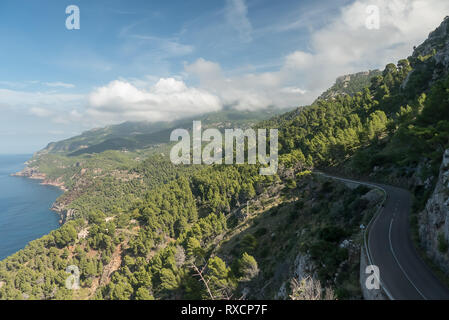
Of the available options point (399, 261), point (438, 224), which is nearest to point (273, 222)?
point (399, 261)

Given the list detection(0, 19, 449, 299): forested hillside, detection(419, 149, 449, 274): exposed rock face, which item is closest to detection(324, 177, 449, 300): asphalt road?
detection(419, 149, 449, 274): exposed rock face

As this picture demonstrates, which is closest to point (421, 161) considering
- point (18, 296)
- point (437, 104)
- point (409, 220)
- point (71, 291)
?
point (437, 104)

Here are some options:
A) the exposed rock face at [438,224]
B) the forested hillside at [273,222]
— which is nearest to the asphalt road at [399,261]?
the exposed rock face at [438,224]

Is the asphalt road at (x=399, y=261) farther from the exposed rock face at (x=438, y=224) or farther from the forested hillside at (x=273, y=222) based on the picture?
the forested hillside at (x=273, y=222)

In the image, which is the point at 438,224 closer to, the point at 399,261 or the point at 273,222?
the point at 399,261

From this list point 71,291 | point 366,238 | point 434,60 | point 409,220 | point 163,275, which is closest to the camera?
point 366,238
